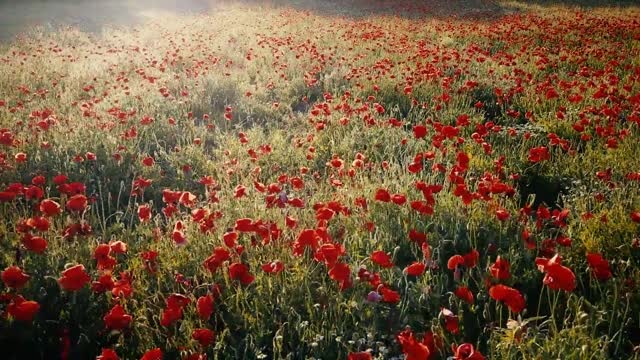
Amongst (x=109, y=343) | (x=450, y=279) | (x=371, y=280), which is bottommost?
(x=109, y=343)

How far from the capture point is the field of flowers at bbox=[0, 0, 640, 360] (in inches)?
83.9

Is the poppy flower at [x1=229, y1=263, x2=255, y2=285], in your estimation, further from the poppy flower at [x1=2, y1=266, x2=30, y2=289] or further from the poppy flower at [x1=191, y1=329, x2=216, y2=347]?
the poppy flower at [x1=2, y1=266, x2=30, y2=289]

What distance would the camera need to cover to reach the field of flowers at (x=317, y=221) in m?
2.13

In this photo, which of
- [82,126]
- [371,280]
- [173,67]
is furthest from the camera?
[173,67]

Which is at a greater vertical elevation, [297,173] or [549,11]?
[549,11]

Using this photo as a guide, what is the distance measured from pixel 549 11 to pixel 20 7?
908 inches

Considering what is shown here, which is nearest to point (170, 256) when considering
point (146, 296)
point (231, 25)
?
point (146, 296)

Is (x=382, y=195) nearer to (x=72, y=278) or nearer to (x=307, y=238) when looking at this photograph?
(x=307, y=238)

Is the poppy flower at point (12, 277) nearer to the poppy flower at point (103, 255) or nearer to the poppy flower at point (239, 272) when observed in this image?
the poppy flower at point (103, 255)

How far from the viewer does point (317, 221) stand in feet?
9.97

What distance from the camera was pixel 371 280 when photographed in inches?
85.4

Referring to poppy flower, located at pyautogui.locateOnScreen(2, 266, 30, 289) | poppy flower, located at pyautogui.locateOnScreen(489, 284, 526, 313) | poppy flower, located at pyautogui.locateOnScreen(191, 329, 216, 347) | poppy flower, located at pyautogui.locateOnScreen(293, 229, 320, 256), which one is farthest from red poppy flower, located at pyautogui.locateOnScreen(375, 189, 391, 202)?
poppy flower, located at pyautogui.locateOnScreen(2, 266, 30, 289)

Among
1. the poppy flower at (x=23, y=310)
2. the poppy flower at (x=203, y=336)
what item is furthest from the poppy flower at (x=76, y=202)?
the poppy flower at (x=203, y=336)

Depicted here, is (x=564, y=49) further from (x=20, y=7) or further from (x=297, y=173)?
(x=20, y=7)
